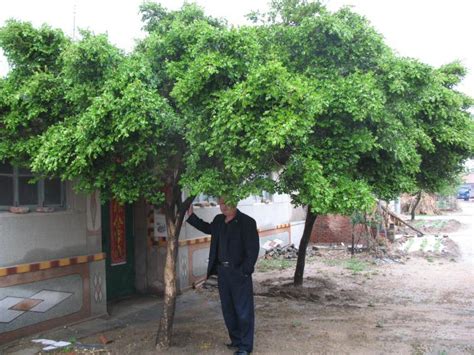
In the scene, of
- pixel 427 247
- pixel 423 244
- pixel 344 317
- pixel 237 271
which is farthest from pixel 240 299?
pixel 423 244

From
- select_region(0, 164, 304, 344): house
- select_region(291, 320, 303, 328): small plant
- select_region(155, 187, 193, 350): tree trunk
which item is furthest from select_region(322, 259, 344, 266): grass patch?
select_region(155, 187, 193, 350): tree trunk

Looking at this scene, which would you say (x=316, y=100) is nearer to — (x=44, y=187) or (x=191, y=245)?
(x=44, y=187)

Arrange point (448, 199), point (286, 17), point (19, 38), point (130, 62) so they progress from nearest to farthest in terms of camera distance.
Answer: point (130, 62) → point (19, 38) → point (286, 17) → point (448, 199)

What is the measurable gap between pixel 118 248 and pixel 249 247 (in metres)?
4.02

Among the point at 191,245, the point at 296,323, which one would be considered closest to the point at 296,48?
the point at 296,323

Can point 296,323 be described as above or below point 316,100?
below

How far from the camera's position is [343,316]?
7.54m

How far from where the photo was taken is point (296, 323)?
704 cm

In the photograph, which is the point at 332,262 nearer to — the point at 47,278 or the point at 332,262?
the point at 332,262

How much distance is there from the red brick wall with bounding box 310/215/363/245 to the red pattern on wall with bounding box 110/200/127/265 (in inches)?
400

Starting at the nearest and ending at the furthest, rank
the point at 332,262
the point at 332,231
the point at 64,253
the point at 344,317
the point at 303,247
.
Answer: the point at 64,253 < the point at 344,317 < the point at 303,247 < the point at 332,262 < the point at 332,231

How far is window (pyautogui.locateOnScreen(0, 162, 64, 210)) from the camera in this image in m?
6.32

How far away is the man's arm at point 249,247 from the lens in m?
5.51

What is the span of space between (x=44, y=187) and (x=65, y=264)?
110cm
